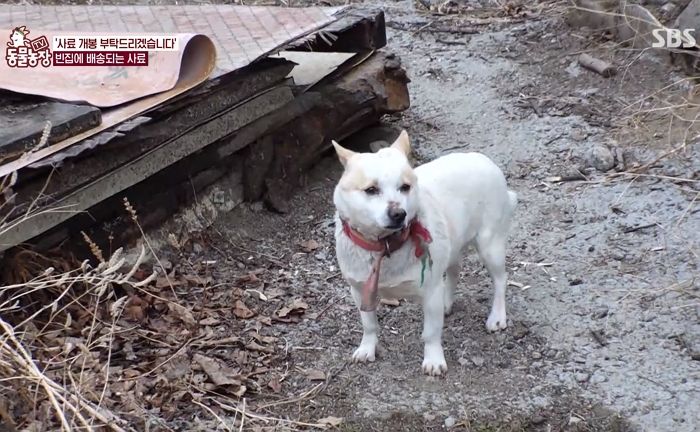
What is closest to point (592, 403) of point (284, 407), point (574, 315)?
point (574, 315)

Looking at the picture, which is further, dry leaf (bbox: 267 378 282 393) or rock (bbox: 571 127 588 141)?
rock (bbox: 571 127 588 141)

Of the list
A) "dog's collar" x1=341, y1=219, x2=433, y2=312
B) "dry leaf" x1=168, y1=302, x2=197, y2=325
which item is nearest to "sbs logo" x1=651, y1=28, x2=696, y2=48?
"dog's collar" x1=341, y1=219, x2=433, y2=312

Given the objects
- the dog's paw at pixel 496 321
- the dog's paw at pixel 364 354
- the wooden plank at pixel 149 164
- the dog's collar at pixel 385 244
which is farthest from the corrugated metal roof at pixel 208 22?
the dog's paw at pixel 496 321

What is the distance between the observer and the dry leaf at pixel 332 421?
3538 mm

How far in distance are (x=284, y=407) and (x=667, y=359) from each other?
5.45ft

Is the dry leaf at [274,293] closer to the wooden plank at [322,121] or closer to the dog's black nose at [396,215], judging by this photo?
the wooden plank at [322,121]

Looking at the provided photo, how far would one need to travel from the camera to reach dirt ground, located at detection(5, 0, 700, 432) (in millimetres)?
3619

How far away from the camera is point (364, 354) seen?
3.93 m

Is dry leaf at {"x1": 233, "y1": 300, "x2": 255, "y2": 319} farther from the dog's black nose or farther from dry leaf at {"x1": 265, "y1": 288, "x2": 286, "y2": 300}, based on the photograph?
Answer: the dog's black nose

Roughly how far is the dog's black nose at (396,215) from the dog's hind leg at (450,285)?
1042 mm

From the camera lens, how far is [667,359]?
380 centimetres

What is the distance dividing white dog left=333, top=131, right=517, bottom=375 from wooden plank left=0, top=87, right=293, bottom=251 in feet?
3.88

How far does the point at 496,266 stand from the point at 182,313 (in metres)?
1.49

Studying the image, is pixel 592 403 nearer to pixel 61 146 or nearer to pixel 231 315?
pixel 231 315
